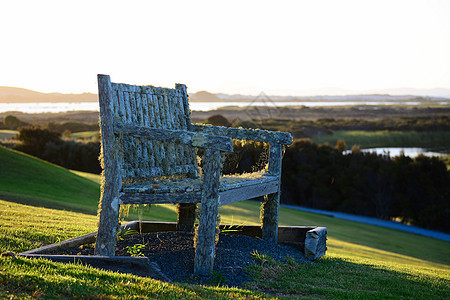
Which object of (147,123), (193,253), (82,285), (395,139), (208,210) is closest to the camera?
(82,285)

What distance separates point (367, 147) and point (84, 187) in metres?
37.1

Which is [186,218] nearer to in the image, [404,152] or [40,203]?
[40,203]

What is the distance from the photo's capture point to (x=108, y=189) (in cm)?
427

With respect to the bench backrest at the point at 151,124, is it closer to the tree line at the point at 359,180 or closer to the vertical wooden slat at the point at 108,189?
the vertical wooden slat at the point at 108,189

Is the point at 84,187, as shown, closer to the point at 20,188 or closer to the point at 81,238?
the point at 20,188

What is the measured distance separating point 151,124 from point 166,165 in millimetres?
538

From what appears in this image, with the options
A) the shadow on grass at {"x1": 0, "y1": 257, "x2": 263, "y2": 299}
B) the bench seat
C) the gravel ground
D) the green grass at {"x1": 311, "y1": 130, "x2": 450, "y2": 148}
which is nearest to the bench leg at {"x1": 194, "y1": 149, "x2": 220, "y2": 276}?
the bench seat

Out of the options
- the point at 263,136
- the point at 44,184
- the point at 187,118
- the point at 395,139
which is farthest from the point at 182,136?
the point at 395,139

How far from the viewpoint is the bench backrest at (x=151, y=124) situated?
184 inches

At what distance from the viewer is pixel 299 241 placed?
6.04 metres

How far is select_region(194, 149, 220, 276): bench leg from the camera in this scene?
414 centimetres

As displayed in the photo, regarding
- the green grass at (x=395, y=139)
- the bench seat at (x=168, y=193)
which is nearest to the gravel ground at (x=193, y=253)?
the bench seat at (x=168, y=193)

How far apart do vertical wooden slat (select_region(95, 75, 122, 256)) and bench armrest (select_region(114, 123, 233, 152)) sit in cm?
12

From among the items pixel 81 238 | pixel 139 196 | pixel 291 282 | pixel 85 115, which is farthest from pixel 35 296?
pixel 85 115
